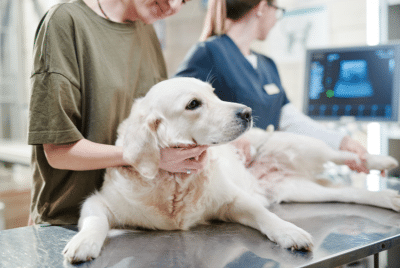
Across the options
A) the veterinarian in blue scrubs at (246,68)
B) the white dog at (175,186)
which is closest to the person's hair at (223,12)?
the veterinarian in blue scrubs at (246,68)

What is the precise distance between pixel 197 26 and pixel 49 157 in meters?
2.85

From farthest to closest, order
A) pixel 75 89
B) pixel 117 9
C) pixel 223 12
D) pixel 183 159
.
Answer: pixel 223 12 < pixel 117 9 < pixel 75 89 < pixel 183 159

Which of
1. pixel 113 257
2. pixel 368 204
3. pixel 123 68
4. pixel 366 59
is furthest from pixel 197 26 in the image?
pixel 113 257

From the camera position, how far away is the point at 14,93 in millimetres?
3439

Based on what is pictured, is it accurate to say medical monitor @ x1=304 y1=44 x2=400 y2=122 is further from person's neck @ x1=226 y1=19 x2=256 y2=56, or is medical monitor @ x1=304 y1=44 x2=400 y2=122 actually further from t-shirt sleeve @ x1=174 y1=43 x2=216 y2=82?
t-shirt sleeve @ x1=174 y1=43 x2=216 y2=82

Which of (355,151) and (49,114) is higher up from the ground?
(49,114)

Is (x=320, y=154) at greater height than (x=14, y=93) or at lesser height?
greater

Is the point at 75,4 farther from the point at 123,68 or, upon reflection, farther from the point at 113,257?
the point at 113,257

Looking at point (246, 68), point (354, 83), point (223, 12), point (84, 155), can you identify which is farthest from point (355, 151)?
point (84, 155)

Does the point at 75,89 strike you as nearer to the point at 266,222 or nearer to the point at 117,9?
the point at 117,9

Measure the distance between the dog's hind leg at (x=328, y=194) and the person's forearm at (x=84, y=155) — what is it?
2.07ft

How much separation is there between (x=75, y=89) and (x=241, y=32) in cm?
84

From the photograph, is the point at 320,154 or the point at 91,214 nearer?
the point at 91,214

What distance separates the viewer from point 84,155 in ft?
2.98
